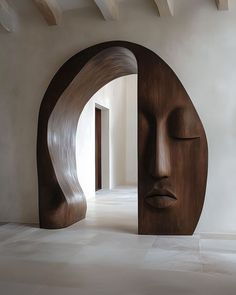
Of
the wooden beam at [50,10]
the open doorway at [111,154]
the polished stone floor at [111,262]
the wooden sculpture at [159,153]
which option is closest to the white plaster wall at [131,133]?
the open doorway at [111,154]

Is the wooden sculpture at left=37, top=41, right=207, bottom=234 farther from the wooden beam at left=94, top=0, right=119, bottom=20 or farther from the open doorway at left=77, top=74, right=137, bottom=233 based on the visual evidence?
the open doorway at left=77, top=74, right=137, bottom=233

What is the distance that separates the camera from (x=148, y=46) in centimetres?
459

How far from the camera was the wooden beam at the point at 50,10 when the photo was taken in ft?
15.2

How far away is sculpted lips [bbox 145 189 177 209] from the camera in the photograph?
4.30m

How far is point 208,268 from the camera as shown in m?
3.09

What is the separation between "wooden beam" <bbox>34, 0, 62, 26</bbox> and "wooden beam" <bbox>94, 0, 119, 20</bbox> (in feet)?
1.90

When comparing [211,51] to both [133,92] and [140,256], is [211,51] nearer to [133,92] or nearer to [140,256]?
[140,256]

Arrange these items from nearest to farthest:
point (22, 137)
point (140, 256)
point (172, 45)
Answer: point (140, 256) → point (172, 45) → point (22, 137)

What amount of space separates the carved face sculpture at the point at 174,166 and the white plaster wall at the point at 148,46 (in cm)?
13

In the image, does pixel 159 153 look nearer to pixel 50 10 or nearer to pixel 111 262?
pixel 111 262

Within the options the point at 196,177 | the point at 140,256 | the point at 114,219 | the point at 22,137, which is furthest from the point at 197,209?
the point at 22,137

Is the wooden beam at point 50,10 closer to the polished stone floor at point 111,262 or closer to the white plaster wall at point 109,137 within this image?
the polished stone floor at point 111,262

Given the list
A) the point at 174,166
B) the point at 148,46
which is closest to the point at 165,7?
the point at 148,46

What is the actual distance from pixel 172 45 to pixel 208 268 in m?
2.57
